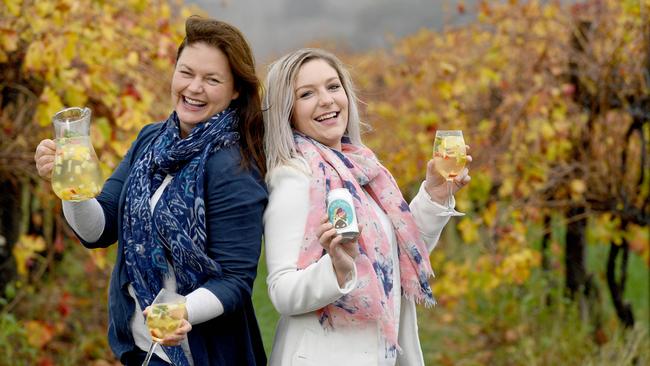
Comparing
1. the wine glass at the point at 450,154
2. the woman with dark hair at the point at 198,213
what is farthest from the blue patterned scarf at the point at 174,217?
the wine glass at the point at 450,154

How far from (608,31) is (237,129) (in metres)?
3.10

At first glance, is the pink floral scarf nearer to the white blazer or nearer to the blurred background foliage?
the white blazer

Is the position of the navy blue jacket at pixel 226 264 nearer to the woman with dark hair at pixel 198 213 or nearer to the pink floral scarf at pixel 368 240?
the woman with dark hair at pixel 198 213

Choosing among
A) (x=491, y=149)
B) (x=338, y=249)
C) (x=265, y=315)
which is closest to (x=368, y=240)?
(x=338, y=249)

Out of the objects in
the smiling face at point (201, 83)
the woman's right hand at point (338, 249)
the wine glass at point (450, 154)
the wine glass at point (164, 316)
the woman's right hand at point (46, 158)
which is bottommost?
the wine glass at point (164, 316)

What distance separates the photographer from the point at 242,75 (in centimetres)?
220

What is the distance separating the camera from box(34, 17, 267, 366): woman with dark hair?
209 cm

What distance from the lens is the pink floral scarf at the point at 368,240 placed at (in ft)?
7.00

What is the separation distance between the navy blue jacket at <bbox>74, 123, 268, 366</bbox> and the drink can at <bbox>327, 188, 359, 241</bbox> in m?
0.25

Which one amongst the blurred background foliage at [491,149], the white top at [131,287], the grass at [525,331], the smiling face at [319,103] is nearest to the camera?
the white top at [131,287]

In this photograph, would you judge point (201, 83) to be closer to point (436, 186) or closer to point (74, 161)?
point (74, 161)

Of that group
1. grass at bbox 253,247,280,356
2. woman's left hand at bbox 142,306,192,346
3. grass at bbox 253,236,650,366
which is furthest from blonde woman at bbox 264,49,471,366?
grass at bbox 253,247,280,356

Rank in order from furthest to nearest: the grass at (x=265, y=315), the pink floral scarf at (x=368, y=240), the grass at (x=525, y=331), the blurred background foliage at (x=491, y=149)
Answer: the grass at (x=265, y=315) < the grass at (x=525, y=331) < the blurred background foliage at (x=491, y=149) < the pink floral scarf at (x=368, y=240)

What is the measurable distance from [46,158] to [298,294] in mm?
686
